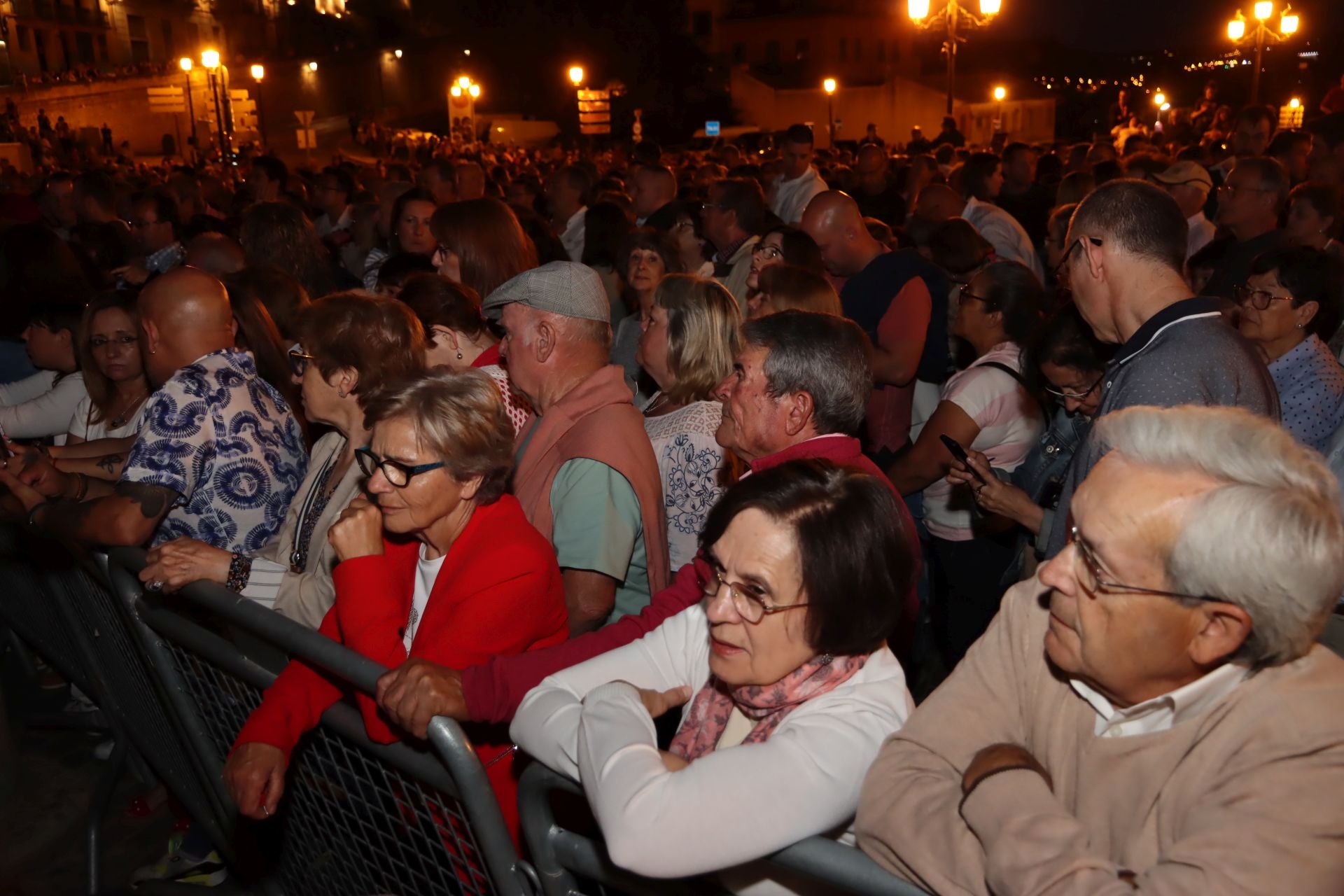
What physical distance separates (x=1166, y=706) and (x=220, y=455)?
2.84 m

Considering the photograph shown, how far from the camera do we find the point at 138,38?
64125 mm

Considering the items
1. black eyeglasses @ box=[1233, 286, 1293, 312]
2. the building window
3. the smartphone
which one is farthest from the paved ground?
the building window

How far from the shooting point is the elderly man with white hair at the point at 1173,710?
1403 millimetres

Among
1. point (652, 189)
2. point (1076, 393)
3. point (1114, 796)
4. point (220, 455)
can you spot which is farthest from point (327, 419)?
point (652, 189)

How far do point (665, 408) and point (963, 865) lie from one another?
2.46 metres

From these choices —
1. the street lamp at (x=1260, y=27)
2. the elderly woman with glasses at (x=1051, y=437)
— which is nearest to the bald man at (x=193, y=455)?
the elderly woman with glasses at (x=1051, y=437)

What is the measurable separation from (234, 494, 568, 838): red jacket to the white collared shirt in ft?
4.31

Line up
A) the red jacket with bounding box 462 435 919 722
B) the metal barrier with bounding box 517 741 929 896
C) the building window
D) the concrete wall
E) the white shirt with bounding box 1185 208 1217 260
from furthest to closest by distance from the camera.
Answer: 1. the building window
2. the concrete wall
3. the white shirt with bounding box 1185 208 1217 260
4. the red jacket with bounding box 462 435 919 722
5. the metal barrier with bounding box 517 741 929 896

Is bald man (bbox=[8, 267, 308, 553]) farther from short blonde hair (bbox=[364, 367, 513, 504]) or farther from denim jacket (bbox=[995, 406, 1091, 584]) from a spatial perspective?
denim jacket (bbox=[995, 406, 1091, 584])

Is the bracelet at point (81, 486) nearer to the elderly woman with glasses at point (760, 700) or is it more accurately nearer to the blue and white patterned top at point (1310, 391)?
the elderly woman with glasses at point (760, 700)

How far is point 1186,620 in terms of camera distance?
1535mm

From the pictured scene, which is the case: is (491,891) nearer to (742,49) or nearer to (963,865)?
(963,865)

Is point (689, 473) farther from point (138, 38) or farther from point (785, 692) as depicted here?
point (138, 38)

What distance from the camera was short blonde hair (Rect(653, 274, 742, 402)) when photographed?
12.4ft
